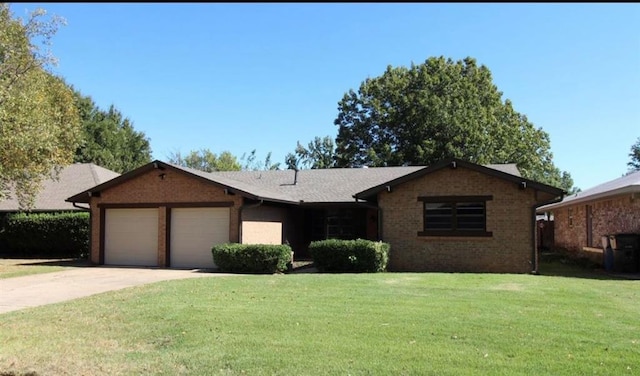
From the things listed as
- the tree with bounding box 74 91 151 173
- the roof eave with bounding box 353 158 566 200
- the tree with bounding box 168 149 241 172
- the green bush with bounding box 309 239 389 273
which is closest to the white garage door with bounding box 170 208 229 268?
the green bush with bounding box 309 239 389 273

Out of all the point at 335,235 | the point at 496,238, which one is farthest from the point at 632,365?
the point at 335,235

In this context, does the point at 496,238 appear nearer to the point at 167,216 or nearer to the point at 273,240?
the point at 273,240

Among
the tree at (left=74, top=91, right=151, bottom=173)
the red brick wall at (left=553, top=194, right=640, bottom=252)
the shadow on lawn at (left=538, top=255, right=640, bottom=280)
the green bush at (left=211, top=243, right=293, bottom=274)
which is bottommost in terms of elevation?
the shadow on lawn at (left=538, top=255, right=640, bottom=280)

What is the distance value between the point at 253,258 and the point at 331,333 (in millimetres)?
9836

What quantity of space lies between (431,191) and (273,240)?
22.9ft

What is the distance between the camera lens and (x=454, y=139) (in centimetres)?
4016

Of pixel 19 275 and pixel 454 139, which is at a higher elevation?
pixel 454 139

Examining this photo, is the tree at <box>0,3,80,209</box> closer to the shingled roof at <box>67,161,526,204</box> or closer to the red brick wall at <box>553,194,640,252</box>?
the shingled roof at <box>67,161,526,204</box>

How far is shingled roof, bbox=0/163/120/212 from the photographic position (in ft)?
89.4

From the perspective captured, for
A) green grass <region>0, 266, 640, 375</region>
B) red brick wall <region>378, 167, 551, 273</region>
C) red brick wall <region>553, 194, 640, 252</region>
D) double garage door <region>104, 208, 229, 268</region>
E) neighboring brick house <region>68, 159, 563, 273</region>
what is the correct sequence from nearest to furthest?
1. green grass <region>0, 266, 640, 375</region>
2. red brick wall <region>378, 167, 551, 273</region>
3. neighboring brick house <region>68, 159, 563, 273</region>
4. red brick wall <region>553, 194, 640, 252</region>
5. double garage door <region>104, 208, 229, 268</region>

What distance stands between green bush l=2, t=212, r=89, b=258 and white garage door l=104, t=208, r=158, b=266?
4102mm

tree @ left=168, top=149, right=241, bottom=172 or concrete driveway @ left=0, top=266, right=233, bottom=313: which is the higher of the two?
tree @ left=168, top=149, right=241, bottom=172

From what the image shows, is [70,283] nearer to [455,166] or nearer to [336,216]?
[455,166]

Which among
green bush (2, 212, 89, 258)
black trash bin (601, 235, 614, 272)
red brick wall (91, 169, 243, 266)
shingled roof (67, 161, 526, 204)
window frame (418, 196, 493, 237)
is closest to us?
window frame (418, 196, 493, 237)
